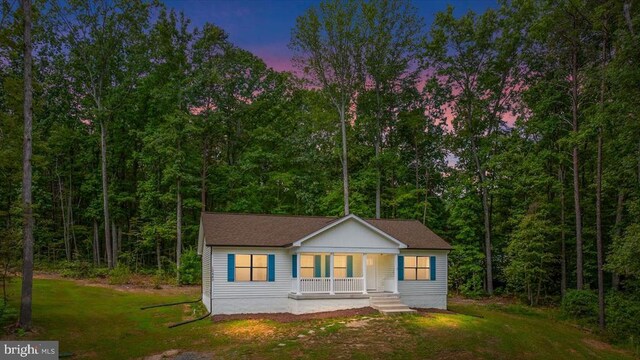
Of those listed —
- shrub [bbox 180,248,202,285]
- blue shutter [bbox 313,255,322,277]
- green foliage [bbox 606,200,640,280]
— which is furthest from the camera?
shrub [bbox 180,248,202,285]

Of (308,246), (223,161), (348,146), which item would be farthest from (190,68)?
(308,246)

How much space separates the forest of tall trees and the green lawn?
8.48 metres

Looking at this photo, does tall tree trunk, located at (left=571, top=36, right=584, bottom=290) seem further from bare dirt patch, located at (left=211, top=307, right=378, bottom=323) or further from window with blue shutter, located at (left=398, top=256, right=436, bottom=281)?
bare dirt patch, located at (left=211, top=307, right=378, bottom=323)

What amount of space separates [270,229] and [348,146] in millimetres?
14341

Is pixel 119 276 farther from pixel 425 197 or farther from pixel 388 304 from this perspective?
pixel 425 197

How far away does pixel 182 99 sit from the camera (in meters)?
35.6

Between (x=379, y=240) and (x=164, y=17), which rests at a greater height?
(x=164, y=17)

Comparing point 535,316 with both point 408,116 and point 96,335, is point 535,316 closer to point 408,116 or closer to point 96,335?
point 408,116

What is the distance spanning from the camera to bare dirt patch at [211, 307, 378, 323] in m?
19.8

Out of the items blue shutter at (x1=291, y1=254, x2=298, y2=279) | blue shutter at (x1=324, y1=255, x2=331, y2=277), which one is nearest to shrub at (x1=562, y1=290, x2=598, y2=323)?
blue shutter at (x1=324, y1=255, x2=331, y2=277)

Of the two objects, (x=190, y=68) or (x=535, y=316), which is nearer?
(x=535, y=316)

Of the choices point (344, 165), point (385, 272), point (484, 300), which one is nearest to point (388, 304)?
point (385, 272)

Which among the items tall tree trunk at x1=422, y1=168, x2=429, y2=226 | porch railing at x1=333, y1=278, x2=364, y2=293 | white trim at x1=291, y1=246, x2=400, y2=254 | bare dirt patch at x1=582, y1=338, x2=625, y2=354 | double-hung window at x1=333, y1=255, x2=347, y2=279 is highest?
tall tree trunk at x1=422, y1=168, x2=429, y2=226

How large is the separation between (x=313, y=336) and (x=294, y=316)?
4261 mm
